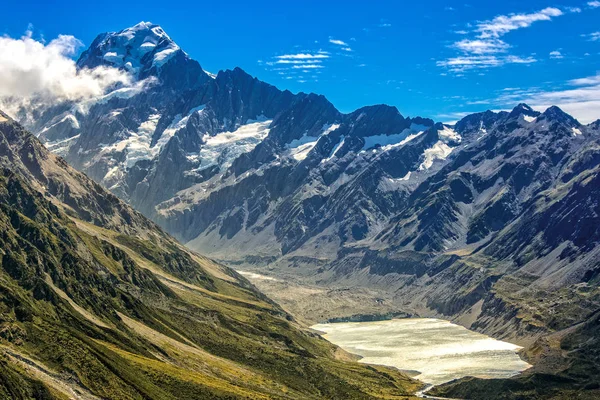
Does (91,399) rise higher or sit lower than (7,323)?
lower

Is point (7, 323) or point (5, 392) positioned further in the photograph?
point (7, 323)

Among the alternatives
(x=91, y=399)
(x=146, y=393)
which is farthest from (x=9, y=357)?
(x=146, y=393)

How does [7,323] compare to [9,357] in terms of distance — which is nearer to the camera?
[9,357]

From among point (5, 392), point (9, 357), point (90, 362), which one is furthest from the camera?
point (90, 362)

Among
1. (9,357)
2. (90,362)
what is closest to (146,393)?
(90,362)

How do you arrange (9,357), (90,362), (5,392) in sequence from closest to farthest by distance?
(5,392), (9,357), (90,362)

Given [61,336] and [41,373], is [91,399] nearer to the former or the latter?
[41,373]

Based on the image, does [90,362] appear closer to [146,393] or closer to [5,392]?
[146,393]
